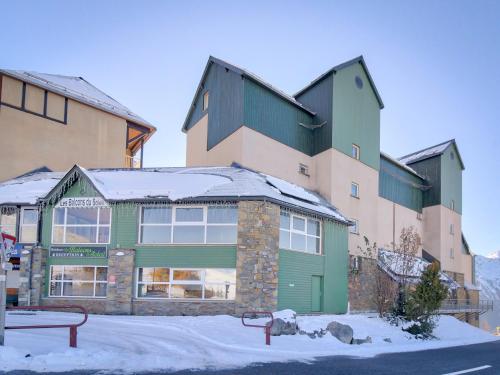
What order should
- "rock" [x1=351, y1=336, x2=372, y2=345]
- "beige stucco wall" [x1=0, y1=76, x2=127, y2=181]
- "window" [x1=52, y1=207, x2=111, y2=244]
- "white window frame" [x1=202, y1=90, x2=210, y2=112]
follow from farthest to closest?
"white window frame" [x1=202, y1=90, x2=210, y2=112] < "beige stucco wall" [x1=0, y1=76, x2=127, y2=181] < "window" [x1=52, y1=207, x2=111, y2=244] < "rock" [x1=351, y1=336, x2=372, y2=345]

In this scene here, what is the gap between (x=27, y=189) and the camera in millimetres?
23000

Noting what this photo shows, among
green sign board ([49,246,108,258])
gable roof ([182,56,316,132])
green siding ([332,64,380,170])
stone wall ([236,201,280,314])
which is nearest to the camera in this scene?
stone wall ([236,201,280,314])

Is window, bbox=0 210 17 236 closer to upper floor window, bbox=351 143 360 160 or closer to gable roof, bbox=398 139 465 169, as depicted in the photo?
upper floor window, bbox=351 143 360 160

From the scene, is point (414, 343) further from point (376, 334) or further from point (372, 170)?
point (372, 170)

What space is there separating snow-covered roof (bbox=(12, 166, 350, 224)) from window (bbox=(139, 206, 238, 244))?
67 centimetres

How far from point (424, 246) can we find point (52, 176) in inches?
1177

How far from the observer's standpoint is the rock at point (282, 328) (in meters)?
15.4

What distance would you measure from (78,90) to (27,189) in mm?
11062

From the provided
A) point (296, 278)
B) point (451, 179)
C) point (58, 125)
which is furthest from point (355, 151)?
point (58, 125)

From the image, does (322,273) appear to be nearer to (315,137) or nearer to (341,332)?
(341,332)

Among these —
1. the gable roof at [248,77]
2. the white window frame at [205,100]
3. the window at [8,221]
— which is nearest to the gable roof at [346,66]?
the gable roof at [248,77]

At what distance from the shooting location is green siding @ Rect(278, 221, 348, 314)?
2103cm

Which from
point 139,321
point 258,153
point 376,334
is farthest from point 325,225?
point 139,321

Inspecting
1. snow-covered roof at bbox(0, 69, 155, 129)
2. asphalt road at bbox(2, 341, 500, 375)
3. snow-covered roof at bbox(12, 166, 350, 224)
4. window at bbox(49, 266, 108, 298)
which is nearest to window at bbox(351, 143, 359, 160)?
snow-covered roof at bbox(12, 166, 350, 224)
